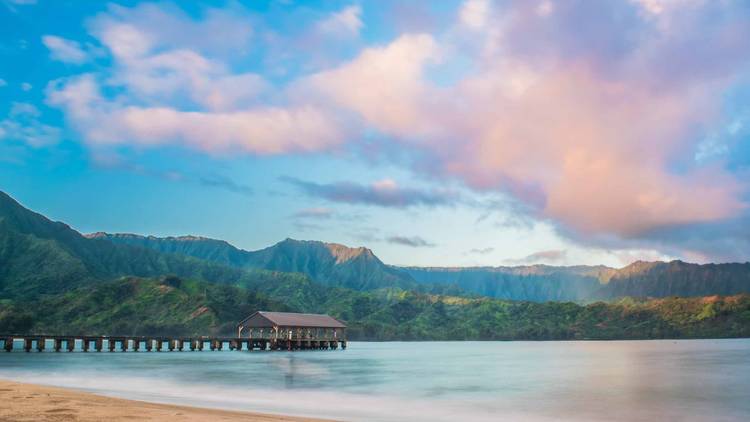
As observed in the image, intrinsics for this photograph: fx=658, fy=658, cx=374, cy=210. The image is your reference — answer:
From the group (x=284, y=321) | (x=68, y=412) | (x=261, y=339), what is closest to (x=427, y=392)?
(x=68, y=412)

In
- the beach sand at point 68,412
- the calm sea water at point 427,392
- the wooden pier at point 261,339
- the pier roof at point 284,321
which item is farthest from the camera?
the pier roof at point 284,321

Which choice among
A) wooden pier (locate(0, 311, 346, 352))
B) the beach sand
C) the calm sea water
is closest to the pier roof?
wooden pier (locate(0, 311, 346, 352))

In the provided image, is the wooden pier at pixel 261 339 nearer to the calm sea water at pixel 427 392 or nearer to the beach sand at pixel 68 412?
the calm sea water at pixel 427 392

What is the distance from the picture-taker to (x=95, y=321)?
175 m

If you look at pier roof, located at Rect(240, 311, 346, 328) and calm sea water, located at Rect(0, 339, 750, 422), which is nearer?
calm sea water, located at Rect(0, 339, 750, 422)

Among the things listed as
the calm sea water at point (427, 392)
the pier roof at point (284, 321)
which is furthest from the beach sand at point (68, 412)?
the pier roof at point (284, 321)

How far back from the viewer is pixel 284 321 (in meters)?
102

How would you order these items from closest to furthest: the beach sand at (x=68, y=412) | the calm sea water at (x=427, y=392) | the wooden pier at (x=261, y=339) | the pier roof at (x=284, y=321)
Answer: the beach sand at (x=68, y=412)
the calm sea water at (x=427, y=392)
the wooden pier at (x=261, y=339)
the pier roof at (x=284, y=321)

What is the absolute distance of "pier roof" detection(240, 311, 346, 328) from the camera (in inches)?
3893

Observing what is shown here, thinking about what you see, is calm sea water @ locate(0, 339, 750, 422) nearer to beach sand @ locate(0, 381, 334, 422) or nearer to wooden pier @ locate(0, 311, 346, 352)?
beach sand @ locate(0, 381, 334, 422)

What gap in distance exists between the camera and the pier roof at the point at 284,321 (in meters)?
98.9

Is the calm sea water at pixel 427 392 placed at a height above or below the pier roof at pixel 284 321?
below

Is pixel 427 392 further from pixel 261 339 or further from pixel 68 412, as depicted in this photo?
pixel 261 339

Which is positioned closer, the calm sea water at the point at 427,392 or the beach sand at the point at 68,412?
the beach sand at the point at 68,412
